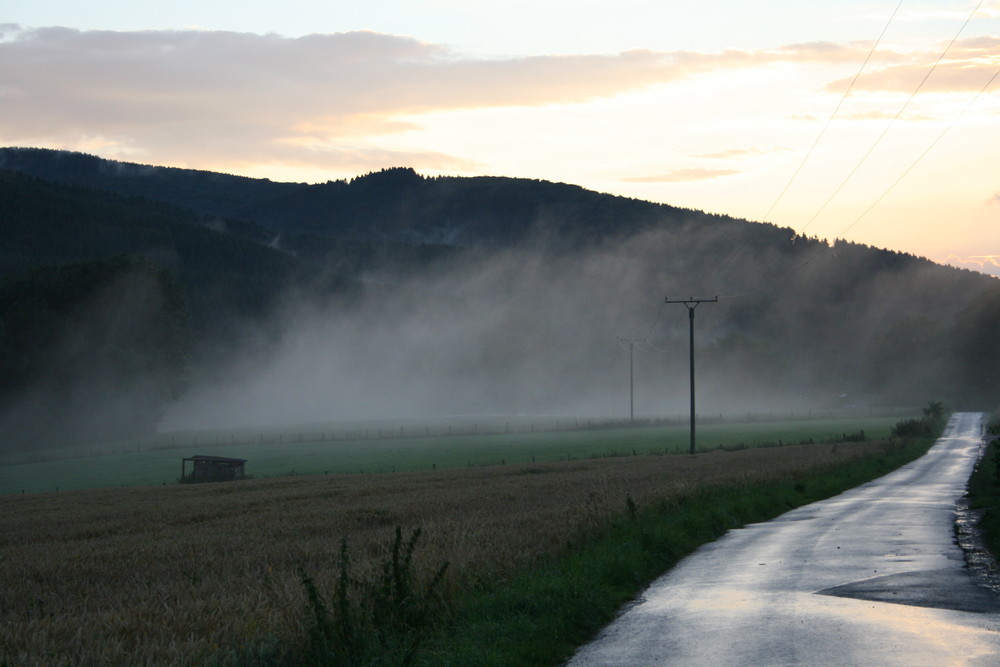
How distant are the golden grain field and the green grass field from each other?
21.4 meters

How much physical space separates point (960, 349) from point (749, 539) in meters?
158

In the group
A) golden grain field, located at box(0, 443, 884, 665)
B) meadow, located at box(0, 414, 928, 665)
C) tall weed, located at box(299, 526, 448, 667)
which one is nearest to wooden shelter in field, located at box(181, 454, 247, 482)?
meadow, located at box(0, 414, 928, 665)

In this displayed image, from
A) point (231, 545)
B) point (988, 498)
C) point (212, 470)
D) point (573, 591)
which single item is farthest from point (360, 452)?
point (573, 591)

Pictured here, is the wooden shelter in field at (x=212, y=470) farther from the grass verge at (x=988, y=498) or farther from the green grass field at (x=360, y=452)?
the grass verge at (x=988, y=498)

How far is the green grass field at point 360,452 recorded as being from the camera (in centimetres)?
6975

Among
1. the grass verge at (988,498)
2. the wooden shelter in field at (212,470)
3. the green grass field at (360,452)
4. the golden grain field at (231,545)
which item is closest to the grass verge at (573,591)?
the golden grain field at (231,545)

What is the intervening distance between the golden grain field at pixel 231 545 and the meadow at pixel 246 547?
0.17ft

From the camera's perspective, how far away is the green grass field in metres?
69.8

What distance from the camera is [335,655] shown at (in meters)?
10.1

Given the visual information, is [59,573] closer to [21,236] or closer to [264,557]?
[264,557]

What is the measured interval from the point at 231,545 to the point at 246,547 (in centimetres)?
58

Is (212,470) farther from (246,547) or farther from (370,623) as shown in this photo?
(370,623)

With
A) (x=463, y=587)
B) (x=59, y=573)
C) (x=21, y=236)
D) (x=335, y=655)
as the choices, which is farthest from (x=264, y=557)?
(x=21, y=236)

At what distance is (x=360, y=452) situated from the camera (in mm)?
88188
